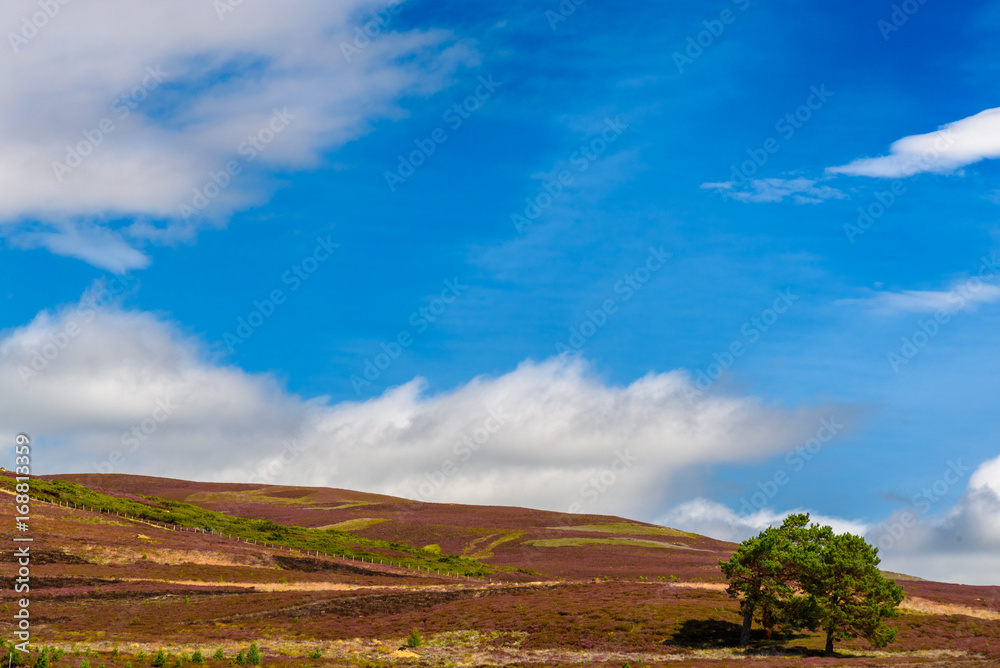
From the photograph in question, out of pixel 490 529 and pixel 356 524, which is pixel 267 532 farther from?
pixel 490 529

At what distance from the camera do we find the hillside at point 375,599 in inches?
1829

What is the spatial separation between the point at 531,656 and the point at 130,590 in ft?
116

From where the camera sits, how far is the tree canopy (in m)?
48.3

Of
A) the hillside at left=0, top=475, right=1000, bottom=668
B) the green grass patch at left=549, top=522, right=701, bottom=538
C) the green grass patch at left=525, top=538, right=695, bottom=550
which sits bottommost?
the hillside at left=0, top=475, right=1000, bottom=668

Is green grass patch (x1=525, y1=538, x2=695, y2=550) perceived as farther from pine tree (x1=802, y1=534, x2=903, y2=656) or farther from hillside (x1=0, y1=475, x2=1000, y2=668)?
pine tree (x1=802, y1=534, x2=903, y2=656)

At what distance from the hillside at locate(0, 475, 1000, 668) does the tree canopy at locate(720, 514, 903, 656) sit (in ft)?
6.39

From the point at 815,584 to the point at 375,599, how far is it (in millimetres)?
32814

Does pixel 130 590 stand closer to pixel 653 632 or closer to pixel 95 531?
pixel 95 531

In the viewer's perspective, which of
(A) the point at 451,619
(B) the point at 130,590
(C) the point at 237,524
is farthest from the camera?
(C) the point at 237,524

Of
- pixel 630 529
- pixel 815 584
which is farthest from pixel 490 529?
pixel 815 584

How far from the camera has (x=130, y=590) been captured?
63531mm

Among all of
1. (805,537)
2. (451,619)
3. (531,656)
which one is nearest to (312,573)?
(451,619)

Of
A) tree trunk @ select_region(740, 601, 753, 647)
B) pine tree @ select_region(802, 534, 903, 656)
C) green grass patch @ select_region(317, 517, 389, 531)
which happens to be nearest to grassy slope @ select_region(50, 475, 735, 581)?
green grass patch @ select_region(317, 517, 389, 531)

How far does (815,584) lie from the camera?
1961 inches
